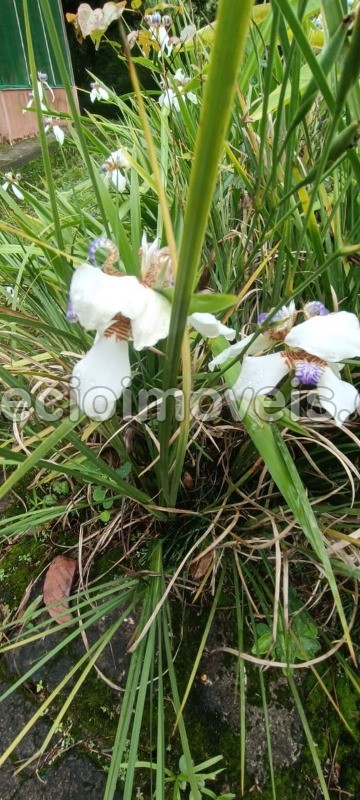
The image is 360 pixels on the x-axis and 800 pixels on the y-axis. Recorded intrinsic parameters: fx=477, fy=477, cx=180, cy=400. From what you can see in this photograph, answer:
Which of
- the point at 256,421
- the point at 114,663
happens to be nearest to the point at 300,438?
the point at 256,421

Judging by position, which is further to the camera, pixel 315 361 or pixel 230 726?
pixel 230 726

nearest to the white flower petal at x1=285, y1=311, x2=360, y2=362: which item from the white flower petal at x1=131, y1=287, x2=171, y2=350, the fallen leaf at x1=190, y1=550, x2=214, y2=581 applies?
the white flower petal at x1=131, y1=287, x2=171, y2=350

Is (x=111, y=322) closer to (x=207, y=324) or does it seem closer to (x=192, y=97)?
(x=207, y=324)

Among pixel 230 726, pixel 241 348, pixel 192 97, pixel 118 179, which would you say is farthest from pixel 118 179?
pixel 230 726

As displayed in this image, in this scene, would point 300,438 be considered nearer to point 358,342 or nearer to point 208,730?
point 358,342

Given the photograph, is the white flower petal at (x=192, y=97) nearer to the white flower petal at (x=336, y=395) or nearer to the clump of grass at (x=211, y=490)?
the clump of grass at (x=211, y=490)

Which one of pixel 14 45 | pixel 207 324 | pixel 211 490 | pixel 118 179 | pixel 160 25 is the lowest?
pixel 211 490
